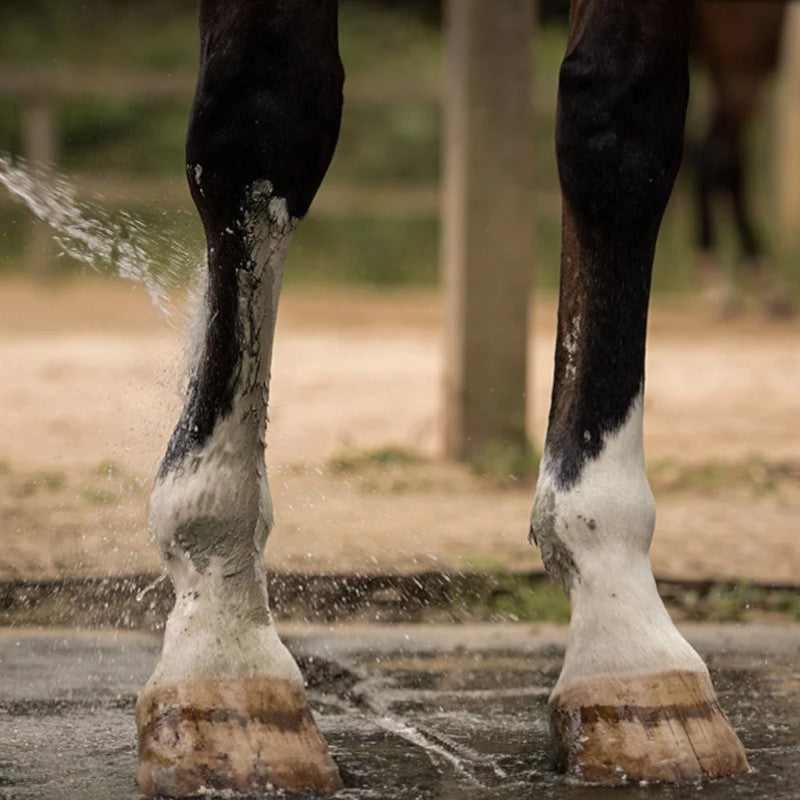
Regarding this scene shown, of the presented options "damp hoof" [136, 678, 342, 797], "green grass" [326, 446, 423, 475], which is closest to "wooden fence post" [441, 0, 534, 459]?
"green grass" [326, 446, 423, 475]

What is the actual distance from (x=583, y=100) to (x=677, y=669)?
1.97 ft

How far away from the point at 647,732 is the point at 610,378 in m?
0.37

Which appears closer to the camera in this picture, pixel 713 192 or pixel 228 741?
pixel 228 741

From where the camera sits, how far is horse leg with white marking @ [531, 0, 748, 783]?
1.87 m

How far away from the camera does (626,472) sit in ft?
6.27

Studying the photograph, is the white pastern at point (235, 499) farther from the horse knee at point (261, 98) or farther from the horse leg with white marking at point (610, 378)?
the horse leg with white marking at point (610, 378)

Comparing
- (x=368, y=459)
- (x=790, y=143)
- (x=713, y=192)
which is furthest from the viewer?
(x=790, y=143)

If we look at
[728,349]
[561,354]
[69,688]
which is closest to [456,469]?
[69,688]

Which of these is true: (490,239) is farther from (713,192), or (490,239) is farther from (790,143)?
(790,143)

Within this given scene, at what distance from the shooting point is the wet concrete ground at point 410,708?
1.83 m

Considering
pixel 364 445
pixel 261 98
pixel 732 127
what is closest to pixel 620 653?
pixel 261 98

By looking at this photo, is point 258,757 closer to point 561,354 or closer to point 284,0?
point 561,354

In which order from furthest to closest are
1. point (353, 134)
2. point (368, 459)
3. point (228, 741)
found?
1. point (353, 134)
2. point (368, 459)
3. point (228, 741)

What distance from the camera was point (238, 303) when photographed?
1.90 meters
